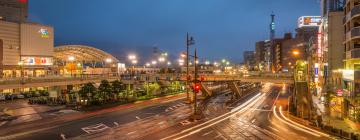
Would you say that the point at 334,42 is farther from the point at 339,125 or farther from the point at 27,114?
the point at 27,114

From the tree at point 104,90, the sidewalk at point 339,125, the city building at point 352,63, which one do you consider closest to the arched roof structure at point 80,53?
the tree at point 104,90

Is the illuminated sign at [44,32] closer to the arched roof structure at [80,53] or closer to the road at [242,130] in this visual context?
the arched roof structure at [80,53]

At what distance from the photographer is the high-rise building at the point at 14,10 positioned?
87.9 meters

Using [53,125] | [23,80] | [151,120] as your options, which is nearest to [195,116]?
[151,120]

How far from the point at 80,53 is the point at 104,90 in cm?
5404

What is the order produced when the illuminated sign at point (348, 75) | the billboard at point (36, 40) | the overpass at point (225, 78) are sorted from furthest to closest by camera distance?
the billboard at point (36, 40) < the overpass at point (225, 78) < the illuminated sign at point (348, 75)

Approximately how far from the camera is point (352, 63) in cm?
4516

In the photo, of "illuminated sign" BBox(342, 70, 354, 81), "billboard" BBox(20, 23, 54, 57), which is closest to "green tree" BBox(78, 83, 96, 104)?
"illuminated sign" BBox(342, 70, 354, 81)

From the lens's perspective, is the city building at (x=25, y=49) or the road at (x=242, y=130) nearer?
the road at (x=242, y=130)

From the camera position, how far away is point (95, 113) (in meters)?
41.5

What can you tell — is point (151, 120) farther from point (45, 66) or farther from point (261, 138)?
point (45, 66)

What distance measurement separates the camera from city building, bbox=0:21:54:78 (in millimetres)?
73625

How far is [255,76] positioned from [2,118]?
40.1m

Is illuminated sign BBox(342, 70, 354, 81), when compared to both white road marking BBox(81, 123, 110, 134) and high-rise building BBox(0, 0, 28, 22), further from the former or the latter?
high-rise building BBox(0, 0, 28, 22)
